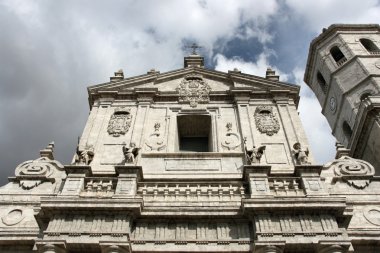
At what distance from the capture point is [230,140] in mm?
15344

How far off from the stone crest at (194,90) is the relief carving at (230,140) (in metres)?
2.35

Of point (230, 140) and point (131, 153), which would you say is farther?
point (230, 140)

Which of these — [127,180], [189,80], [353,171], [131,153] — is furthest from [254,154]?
[189,80]

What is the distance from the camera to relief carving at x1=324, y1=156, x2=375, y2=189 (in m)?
13.5

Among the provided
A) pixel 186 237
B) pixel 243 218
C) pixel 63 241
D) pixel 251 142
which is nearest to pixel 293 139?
pixel 251 142

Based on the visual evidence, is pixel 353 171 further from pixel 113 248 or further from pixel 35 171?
pixel 35 171

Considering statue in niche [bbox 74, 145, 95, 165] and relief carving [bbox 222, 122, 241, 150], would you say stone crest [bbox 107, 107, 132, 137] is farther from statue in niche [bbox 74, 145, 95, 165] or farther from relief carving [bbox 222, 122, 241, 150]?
relief carving [bbox 222, 122, 241, 150]

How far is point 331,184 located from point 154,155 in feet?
19.8

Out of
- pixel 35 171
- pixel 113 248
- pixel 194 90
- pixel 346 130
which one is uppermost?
pixel 346 130

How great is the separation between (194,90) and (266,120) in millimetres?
3694

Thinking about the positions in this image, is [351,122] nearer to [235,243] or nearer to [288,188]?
[288,188]

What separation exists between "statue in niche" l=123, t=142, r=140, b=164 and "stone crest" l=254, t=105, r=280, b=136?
4890 millimetres

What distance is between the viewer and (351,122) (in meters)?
23.8

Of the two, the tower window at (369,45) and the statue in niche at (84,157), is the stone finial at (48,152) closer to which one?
the statue in niche at (84,157)
